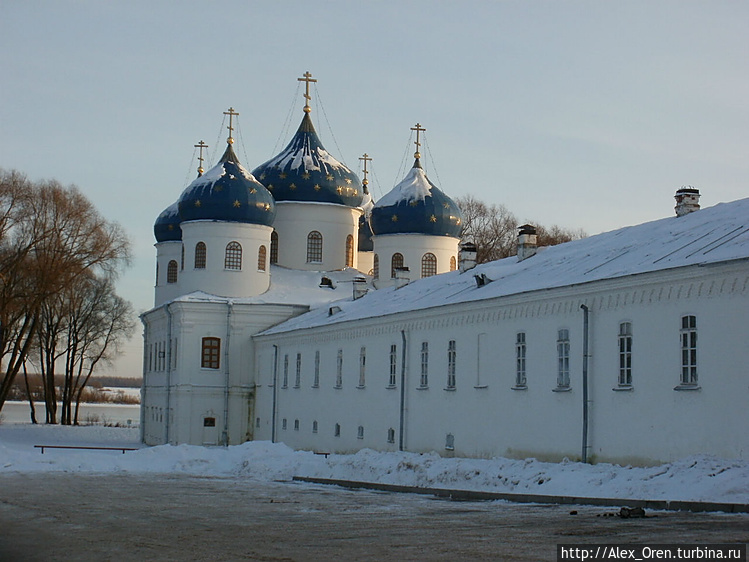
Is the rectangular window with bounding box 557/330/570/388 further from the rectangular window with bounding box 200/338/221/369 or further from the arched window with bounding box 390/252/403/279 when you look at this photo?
the arched window with bounding box 390/252/403/279

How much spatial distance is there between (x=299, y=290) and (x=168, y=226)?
30.7ft

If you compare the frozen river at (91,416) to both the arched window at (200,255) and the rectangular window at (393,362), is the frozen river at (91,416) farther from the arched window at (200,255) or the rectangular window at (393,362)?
Result: the rectangular window at (393,362)

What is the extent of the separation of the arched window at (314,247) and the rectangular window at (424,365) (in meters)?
18.4

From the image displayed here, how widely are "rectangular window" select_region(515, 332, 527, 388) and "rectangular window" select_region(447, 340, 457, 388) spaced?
Result: 3.08 m

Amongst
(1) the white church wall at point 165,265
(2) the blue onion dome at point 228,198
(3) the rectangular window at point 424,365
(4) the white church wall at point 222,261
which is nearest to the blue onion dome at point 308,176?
(2) the blue onion dome at point 228,198

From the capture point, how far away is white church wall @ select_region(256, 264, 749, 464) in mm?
18359

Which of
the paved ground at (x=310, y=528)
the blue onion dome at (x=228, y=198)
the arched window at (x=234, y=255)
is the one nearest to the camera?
the paved ground at (x=310, y=528)

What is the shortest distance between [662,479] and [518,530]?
5.36 metres

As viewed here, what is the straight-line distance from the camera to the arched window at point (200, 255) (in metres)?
43.6

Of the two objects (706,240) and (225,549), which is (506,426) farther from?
(225,549)

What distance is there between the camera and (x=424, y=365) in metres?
29.2

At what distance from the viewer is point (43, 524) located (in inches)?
566

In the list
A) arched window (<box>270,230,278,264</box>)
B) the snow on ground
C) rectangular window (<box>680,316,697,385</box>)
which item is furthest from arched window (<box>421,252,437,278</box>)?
rectangular window (<box>680,316,697,385</box>)

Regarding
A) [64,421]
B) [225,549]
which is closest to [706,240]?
[225,549]
